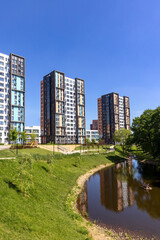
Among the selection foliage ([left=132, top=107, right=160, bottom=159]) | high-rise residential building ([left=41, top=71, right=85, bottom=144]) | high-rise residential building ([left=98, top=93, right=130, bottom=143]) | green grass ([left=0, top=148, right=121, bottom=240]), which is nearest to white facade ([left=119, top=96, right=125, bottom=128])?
high-rise residential building ([left=98, top=93, right=130, bottom=143])

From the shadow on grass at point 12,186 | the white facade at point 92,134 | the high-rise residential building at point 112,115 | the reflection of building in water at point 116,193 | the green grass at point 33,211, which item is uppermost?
the high-rise residential building at point 112,115

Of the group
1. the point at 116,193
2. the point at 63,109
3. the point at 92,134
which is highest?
the point at 63,109

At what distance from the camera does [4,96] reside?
273 feet

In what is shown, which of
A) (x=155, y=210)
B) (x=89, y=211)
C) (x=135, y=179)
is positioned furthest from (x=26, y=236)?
(x=135, y=179)

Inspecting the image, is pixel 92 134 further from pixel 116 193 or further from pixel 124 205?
pixel 124 205

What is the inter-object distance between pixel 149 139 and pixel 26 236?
59794 millimetres

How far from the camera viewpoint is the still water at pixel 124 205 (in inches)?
789

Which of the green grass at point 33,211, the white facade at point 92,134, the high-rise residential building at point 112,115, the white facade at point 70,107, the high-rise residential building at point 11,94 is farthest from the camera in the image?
the white facade at point 92,134

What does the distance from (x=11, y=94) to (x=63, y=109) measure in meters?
34.8

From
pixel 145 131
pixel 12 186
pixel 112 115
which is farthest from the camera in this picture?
Answer: pixel 112 115

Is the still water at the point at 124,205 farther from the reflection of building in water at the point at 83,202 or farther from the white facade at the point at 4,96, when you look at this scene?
the white facade at the point at 4,96

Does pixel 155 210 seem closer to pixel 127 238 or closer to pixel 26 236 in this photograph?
pixel 127 238

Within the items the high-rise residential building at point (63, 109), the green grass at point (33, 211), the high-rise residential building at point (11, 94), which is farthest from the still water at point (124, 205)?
the high-rise residential building at point (63, 109)

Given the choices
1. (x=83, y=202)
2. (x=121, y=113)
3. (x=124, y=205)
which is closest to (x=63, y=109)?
(x=121, y=113)
